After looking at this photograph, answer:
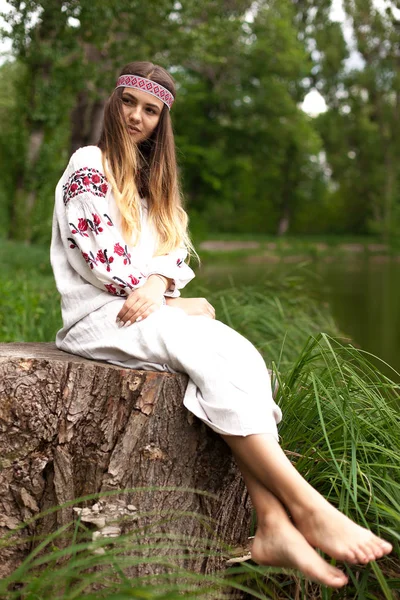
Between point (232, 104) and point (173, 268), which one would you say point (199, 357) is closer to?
point (173, 268)

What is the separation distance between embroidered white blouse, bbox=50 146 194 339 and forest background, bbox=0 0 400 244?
0.80 m

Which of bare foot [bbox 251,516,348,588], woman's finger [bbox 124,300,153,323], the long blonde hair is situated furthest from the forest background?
bare foot [bbox 251,516,348,588]

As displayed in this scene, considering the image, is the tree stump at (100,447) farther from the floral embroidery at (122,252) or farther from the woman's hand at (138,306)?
the floral embroidery at (122,252)

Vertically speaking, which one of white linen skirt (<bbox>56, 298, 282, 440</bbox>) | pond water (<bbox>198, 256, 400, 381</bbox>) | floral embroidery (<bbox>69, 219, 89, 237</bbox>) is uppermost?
floral embroidery (<bbox>69, 219, 89, 237</bbox>)

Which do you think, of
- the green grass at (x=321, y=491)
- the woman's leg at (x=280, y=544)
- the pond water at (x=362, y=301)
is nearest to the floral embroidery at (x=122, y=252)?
the green grass at (x=321, y=491)

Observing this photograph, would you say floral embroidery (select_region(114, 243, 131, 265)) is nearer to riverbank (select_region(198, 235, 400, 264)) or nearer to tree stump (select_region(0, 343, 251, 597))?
tree stump (select_region(0, 343, 251, 597))

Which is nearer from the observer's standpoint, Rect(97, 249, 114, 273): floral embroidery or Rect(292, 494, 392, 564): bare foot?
Rect(292, 494, 392, 564): bare foot

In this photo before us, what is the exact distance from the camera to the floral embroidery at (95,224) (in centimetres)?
239

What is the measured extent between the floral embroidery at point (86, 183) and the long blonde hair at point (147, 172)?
0.04m

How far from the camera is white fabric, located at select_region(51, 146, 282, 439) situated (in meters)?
2.04

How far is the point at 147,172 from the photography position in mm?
2699

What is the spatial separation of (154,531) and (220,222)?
31930 mm

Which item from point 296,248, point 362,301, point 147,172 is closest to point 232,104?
point 296,248

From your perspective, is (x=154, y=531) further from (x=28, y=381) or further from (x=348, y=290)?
(x=348, y=290)
